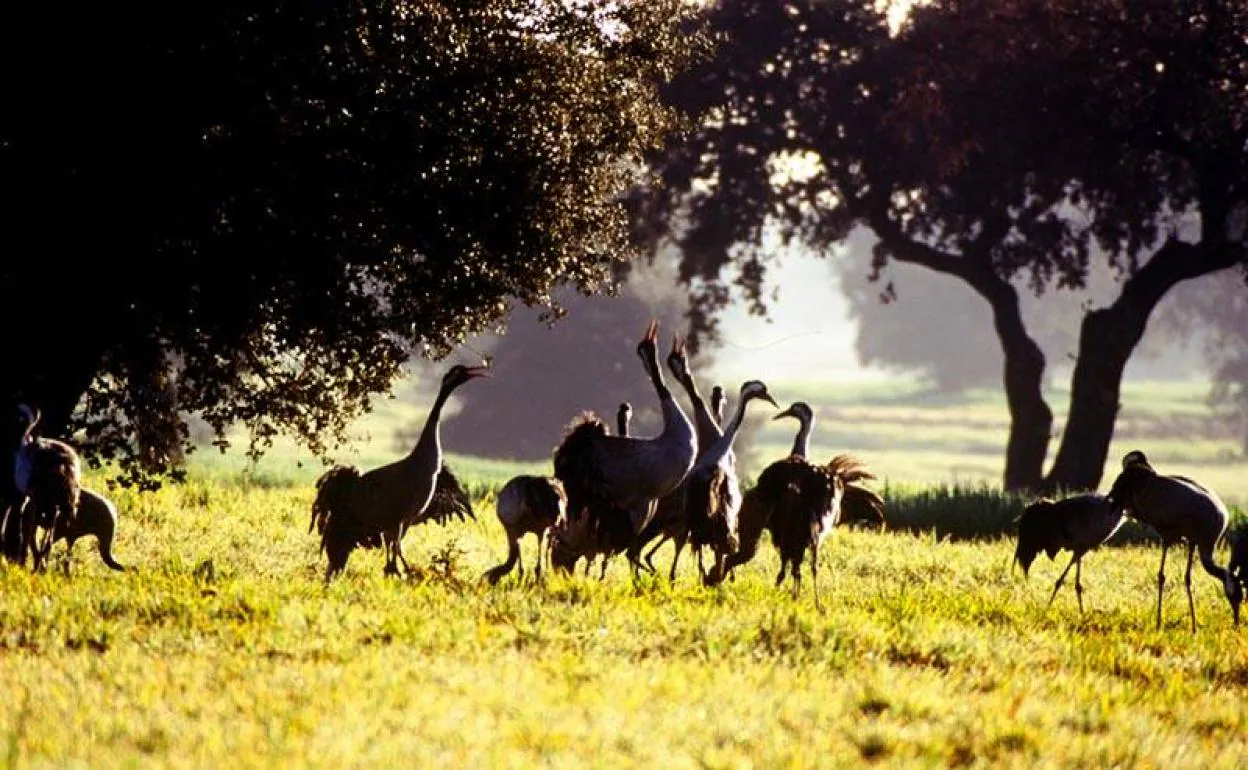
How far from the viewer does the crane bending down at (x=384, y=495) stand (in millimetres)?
15016

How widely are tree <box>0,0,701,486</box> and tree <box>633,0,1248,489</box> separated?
14976 mm

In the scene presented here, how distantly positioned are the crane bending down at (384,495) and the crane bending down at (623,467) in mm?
1184

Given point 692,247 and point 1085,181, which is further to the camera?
point 692,247

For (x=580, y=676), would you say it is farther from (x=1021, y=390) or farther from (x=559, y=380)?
(x=559, y=380)

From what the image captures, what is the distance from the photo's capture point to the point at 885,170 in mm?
36156

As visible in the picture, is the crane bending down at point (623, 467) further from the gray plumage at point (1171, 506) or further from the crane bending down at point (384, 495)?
the gray plumage at point (1171, 506)

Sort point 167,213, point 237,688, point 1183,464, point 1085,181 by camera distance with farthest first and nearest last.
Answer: point 1183,464 < point 1085,181 < point 167,213 < point 237,688

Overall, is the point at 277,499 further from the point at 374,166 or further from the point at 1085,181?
the point at 1085,181

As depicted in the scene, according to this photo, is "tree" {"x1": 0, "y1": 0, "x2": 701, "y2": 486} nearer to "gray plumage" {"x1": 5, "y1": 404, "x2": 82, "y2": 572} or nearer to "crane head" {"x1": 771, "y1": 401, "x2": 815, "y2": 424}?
"gray plumage" {"x1": 5, "y1": 404, "x2": 82, "y2": 572}

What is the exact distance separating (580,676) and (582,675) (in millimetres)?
17

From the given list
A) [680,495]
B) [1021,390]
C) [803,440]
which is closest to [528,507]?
[680,495]

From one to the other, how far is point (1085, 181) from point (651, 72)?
16818 mm

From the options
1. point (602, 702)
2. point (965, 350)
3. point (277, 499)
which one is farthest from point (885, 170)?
point (965, 350)

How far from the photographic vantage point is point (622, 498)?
1537 centimetres
